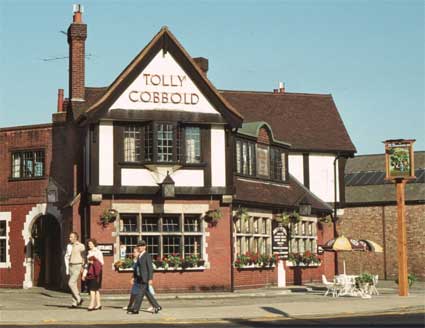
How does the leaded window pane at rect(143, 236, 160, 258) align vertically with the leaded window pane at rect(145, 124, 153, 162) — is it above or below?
below

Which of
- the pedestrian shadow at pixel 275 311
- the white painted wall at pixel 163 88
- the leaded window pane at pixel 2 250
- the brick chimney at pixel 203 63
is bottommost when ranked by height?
the pedestrian shadow at pixel 275 311

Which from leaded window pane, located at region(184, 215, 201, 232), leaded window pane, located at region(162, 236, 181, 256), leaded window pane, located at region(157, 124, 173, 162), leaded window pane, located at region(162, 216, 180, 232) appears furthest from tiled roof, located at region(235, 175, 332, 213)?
leaded window pane, located at region(157, 124, 173, 162)

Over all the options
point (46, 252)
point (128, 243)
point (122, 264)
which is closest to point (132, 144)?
point (128, 243)

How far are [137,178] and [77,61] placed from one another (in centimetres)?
575

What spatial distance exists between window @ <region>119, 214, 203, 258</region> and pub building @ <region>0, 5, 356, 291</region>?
0.12 ft

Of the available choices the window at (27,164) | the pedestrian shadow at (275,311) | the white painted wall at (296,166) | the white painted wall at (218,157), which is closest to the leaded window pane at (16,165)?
the window at (27,164)

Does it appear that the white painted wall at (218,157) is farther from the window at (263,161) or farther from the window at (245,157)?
the window at (263,161)

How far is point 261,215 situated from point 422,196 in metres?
15.7

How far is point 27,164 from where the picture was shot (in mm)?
36031

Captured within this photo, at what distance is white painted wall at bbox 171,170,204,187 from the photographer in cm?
3155

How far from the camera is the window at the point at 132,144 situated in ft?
102

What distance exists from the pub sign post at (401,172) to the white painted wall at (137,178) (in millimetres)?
8155

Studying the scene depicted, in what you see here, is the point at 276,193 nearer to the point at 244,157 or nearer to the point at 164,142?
the point at 244,157

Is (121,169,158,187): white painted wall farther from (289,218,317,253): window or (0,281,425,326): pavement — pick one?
(289,218,317,253): window
